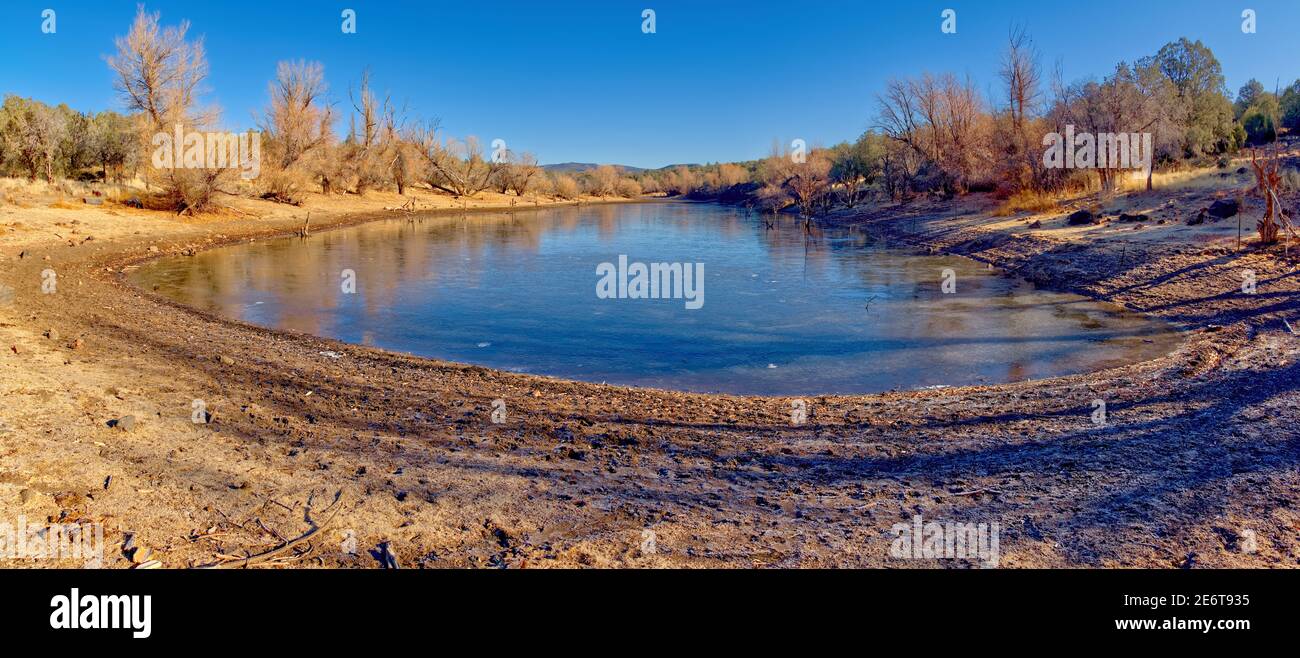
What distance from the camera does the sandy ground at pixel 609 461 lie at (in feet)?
12.7

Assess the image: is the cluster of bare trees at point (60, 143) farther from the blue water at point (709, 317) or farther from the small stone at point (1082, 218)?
the small stone at point (1082, 218)

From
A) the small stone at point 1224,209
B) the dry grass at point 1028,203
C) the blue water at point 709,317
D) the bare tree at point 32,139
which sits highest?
the bare tree at point 32,139

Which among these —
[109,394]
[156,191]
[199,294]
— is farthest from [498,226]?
[109,394]

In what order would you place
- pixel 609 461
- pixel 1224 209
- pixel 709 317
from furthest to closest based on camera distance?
pixel 1224 209 < pixel 709 317 < pixel 609 461

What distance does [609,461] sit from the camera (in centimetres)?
548

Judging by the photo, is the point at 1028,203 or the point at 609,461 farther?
the point at 1028,203

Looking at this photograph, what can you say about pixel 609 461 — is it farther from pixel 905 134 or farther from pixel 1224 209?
pixel 905 134

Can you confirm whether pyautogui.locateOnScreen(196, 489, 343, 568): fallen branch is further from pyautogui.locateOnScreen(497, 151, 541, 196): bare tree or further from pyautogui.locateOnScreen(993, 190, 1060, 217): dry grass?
pyautogui.locateOnScreen(497, 151, 541, 196): bare tree

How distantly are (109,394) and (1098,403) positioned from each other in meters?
→ 9.40

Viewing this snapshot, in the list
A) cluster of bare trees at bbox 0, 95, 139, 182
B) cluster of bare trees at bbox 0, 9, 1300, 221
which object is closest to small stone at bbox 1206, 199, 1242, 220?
cluster of bare trees at bbox 0, 9, 1300, 221

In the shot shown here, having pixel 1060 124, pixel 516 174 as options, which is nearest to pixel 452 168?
pixel 516 174

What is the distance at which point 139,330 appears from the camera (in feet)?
34.0

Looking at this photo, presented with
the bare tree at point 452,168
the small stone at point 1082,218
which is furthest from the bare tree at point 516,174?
the small stone at point 1082,218

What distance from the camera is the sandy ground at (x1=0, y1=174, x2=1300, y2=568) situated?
387cm
